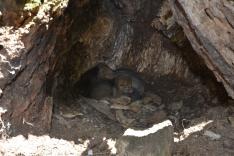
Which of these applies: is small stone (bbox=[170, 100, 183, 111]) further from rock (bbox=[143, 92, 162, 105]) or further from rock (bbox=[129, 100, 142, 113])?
rock (bbox=[129, 100, 142, 113])

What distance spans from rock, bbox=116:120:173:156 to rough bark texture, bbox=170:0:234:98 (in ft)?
4.45

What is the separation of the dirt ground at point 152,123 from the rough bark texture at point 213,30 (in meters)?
0.62

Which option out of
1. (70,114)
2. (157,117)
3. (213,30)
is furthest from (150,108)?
(213,30)

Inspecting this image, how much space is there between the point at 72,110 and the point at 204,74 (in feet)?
7.01

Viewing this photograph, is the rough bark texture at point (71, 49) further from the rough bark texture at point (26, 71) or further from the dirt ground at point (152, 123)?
the dirt ground at point (152, 123)

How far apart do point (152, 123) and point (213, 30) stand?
1611 millimetres

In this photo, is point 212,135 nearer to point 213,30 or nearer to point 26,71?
point 213,30

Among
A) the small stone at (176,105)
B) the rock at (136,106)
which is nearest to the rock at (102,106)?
the rock at (136,106)

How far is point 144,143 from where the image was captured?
439 cm

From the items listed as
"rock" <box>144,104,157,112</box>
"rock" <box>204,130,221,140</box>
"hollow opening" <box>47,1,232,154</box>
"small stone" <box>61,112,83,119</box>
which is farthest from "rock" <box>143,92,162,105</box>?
"rock" <box>204,130,221,140</box>

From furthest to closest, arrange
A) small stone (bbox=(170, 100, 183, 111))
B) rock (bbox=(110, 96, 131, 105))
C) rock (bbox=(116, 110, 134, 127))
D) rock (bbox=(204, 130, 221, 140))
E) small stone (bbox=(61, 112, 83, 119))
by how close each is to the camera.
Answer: rock (bbox=(110, 96, 131, 105)) → small stone (bbox=(170, 100, 183, 111)) → rock (bbox=(116, 110, 134, 127)) → small stone (bbox=(61, 112, 83, 119)) → rock (bbox=(204, 130, 221, 140))

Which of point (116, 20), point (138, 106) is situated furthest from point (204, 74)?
point (116, 20)

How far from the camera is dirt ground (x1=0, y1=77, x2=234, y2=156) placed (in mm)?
4961

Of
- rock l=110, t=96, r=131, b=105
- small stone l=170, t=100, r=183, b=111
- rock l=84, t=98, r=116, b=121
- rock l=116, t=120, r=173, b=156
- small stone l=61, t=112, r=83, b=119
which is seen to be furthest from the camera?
rock l=110, t=96, r=131, b=105
